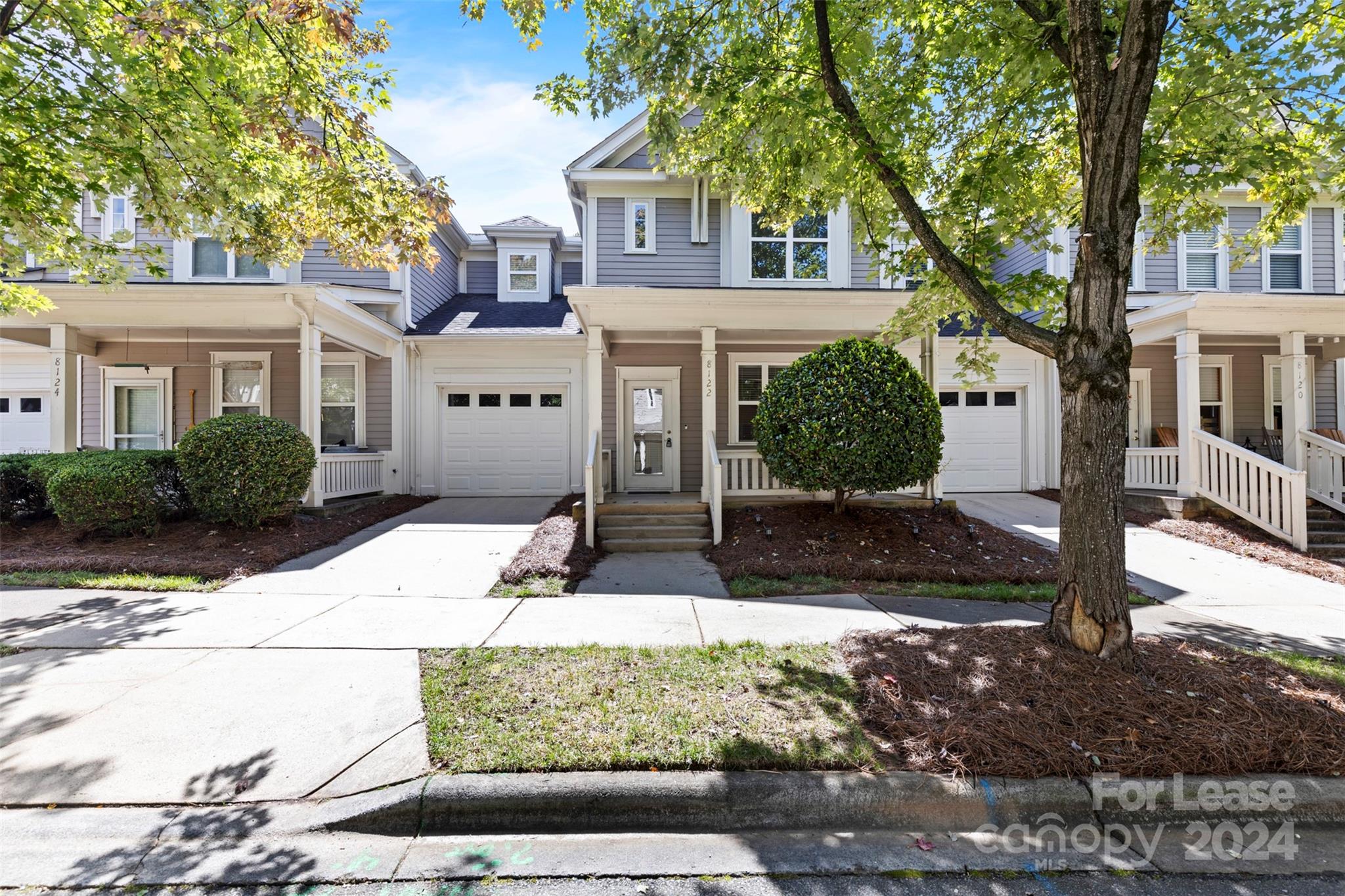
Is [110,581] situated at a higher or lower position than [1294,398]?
lower

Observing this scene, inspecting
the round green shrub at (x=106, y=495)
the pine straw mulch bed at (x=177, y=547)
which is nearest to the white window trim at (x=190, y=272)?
the round green shrub at (x=106, y=495)

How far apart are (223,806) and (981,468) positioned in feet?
41.4

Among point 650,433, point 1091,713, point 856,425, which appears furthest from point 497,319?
point 1091,713

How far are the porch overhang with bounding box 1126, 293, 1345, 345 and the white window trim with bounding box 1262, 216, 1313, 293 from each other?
3.08 m

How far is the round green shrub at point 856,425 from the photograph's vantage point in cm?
728

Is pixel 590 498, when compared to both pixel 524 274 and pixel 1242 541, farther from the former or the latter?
pixel 1242 541

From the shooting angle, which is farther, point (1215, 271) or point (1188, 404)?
point (1215, 271)

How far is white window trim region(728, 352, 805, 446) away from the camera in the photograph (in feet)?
36.7

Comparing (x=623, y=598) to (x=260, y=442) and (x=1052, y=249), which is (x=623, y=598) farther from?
(x=260, y=442)

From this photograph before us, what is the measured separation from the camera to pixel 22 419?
12445 millimetres

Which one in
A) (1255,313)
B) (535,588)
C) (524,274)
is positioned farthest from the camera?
(524,274)

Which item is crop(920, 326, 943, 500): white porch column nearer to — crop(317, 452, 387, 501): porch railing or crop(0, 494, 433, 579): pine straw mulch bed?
crop(0, 494, 433, 579): pine straw mulch bed

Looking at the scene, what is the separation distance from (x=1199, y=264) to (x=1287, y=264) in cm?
175

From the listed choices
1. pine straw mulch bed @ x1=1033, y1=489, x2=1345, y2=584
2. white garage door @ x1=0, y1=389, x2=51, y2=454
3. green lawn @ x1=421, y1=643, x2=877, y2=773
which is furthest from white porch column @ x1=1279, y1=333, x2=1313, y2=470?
white garage door @ x1=0, y1=389, x2=51, y2=454
